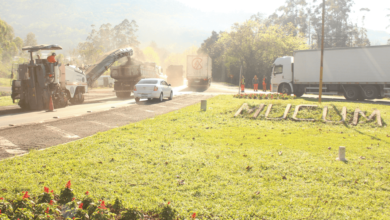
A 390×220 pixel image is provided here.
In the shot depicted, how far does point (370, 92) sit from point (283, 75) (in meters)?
6.71

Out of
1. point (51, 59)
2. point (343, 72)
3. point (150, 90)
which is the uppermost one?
point (51, 59)

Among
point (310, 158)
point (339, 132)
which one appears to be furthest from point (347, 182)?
point (339, 132)

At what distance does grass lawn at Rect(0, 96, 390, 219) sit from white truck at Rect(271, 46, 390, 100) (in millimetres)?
15460

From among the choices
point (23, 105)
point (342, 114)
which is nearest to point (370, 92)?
point (342, 114)

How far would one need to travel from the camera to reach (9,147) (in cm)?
752

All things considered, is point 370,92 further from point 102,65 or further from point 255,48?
point 255,48

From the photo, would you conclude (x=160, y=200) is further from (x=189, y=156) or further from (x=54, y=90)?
(x=54, y=90)

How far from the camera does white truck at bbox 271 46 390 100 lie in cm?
2178

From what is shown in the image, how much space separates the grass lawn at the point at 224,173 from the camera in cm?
416

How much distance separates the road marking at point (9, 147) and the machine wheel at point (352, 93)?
23.0m

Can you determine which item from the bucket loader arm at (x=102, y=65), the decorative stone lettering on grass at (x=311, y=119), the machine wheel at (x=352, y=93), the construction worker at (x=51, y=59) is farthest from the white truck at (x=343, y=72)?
the construction worker at (x=51, y=59)

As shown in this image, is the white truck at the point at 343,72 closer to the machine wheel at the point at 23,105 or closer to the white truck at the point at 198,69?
the white truck at the point at 198,69

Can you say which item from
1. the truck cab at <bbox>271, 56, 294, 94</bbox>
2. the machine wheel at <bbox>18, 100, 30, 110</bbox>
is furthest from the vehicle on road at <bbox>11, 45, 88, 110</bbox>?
the truck cab at <bbox>271, 56, 294, 94</bbox>

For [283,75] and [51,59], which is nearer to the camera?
[51,59]
